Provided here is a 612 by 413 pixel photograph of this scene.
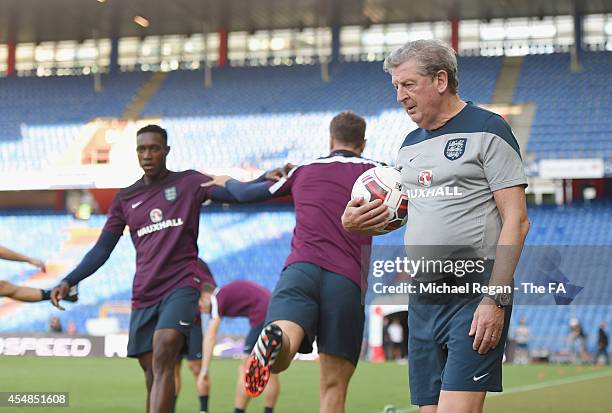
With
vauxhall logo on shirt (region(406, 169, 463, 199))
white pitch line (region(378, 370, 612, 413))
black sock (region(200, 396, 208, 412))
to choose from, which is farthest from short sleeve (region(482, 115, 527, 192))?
white pitch line (region(378, 370, 612, 413))

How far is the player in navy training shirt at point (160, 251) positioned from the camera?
698 centimetres

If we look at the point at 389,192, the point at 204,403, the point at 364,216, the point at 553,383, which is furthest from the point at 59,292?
the point at 553,383

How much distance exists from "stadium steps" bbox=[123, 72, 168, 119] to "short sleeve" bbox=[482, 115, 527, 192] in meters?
27.2

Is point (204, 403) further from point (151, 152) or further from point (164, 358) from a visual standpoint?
point (151, 152)

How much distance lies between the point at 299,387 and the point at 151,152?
7866 millimetres

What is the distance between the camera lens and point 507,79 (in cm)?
2902

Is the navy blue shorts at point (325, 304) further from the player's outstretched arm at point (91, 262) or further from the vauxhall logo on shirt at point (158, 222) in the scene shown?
the player's outstretched arm at point (91, 262)

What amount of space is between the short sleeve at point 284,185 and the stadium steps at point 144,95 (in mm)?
24907

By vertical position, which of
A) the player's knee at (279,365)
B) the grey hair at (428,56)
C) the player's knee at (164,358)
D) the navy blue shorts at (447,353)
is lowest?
the player's knee at (164,358)

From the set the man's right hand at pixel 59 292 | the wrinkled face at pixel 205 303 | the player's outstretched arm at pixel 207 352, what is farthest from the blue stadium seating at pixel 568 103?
the man's right hand at pixel 59 292

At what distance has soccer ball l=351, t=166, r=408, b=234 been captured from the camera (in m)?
4.60

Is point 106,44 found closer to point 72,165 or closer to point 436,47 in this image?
point 72,165

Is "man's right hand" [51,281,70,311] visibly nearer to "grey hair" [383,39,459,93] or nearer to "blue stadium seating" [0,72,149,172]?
"grey hair" [383,39,459,93]

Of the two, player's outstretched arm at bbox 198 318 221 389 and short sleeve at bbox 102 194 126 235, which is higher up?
short sleeve at bbox 102 194 126 235
